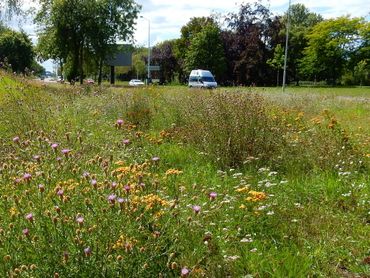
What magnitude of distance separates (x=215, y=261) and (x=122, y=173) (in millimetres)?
885

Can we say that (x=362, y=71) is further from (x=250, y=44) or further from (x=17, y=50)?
(x=17, y=50)

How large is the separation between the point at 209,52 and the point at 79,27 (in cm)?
2873

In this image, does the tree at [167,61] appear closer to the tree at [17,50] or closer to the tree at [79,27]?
the tree at [17,50]

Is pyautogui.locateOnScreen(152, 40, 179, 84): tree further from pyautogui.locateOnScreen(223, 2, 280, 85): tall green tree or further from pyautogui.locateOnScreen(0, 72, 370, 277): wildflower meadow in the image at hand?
pyautogui.locateOnScreen(0, 72, 370, 277): wildflower meadow

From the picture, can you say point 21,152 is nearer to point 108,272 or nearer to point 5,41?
point 108,272

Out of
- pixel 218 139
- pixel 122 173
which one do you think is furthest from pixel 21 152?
pixel 218 139

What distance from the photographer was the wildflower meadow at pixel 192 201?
8.09 ft

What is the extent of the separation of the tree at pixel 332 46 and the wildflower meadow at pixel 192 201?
56811mm

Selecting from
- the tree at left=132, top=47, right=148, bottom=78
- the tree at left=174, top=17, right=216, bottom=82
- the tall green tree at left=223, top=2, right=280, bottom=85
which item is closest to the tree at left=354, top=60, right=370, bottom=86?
the tall green tree at left=223, top=2, right=280, bottom=85

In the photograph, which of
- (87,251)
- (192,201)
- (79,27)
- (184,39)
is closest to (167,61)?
(184,39)

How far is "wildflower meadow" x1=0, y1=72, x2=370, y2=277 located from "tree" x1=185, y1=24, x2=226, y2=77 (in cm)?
4802

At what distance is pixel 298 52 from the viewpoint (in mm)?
65125

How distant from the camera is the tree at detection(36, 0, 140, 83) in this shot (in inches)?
1057

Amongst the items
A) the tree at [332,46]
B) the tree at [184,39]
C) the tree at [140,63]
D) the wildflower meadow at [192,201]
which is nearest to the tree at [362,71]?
the tree at [332,46]
